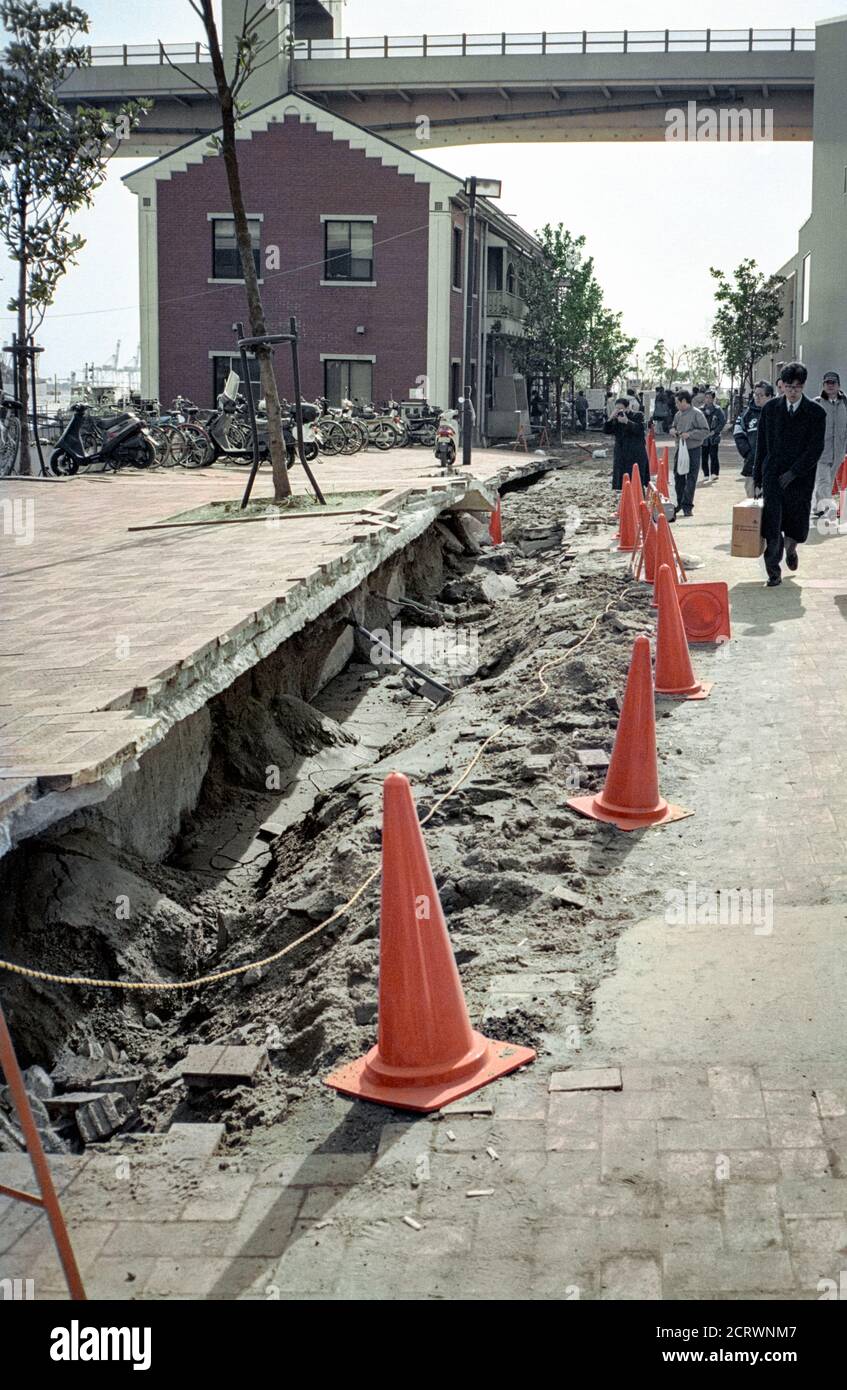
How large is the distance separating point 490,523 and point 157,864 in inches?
520

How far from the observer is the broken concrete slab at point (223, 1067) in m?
4.39

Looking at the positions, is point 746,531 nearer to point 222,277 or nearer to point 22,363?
point 22,363

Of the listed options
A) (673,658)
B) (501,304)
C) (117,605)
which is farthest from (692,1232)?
(501,304)

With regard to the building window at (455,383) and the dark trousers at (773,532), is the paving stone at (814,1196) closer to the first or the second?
the dark trousers at (773,532)

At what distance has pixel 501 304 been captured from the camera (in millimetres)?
47781

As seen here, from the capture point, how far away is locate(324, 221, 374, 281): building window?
36.9 m

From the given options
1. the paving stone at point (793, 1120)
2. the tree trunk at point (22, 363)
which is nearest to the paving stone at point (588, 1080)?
the paving stone at point (793, 1120)

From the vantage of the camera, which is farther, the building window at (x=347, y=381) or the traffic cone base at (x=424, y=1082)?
the building window at (x=347, y=381)

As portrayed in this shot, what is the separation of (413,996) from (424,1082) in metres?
0.25

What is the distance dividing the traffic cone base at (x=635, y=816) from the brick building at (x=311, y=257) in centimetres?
3186

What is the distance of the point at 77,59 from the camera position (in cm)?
2234

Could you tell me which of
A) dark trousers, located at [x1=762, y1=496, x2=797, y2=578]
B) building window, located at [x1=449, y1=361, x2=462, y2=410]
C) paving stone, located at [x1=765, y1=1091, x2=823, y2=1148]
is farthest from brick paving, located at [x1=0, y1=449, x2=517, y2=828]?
building window, located at [x1=449, y1=361, x2=462, y2=410]

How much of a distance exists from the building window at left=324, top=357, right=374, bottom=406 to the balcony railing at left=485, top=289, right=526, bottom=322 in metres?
10.4
